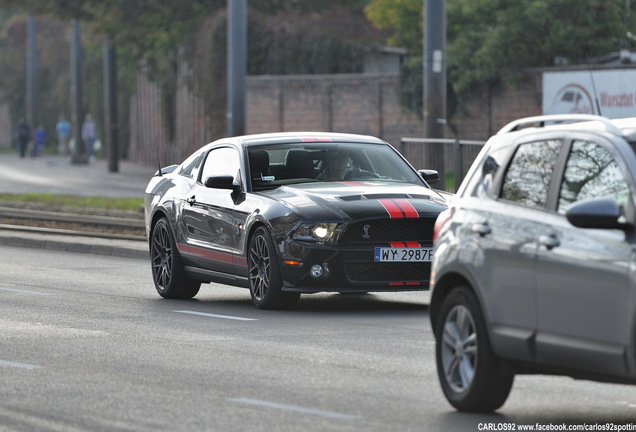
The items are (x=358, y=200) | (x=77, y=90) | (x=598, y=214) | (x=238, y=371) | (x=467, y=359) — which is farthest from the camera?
(x=77, y=90)

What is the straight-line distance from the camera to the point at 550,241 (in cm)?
792

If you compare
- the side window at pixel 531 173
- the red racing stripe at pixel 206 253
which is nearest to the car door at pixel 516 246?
the side window at pixel 531 173

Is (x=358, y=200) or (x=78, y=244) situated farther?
(x=78, y=244)

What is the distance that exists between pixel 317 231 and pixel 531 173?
5344mm

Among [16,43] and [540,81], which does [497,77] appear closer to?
[540,81]

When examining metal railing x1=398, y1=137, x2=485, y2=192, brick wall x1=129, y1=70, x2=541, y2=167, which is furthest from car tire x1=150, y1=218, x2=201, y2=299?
brick wall x1=129, y1=70, x2=541, y2=167

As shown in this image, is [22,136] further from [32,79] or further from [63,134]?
[32,79]

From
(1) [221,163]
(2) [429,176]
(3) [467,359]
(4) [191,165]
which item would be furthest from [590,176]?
(4) [191,165]

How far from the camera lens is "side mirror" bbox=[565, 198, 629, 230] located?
7.34 m

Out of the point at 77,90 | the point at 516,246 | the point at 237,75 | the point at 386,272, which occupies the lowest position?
the point at 386,272

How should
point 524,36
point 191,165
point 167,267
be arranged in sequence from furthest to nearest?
1. point 524,36
2. point 191,165
3. point 167,267

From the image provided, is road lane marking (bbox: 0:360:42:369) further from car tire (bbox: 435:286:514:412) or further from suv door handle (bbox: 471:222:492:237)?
suv door handle (bbox: 471:222:492:237)

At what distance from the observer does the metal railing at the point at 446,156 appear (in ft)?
81.3

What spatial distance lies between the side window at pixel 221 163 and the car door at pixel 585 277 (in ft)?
24.2
